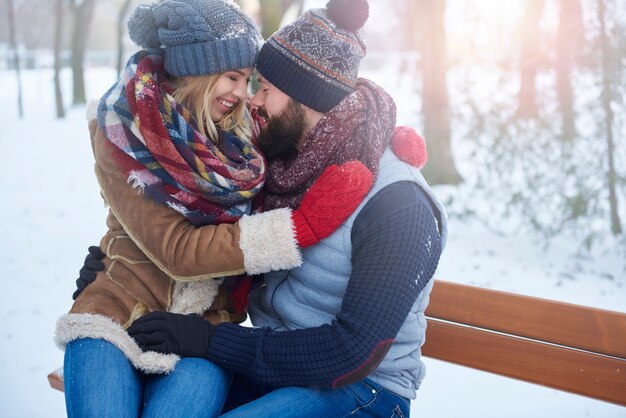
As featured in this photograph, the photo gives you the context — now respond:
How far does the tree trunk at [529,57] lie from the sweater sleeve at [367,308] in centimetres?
414

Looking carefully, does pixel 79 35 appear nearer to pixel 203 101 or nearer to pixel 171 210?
pixel 203 101

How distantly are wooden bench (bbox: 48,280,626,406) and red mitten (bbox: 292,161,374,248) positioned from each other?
2.81ft

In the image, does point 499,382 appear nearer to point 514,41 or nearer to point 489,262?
point 489,262

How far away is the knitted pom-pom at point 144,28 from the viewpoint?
7.81ft

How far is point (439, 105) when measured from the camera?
6938mm

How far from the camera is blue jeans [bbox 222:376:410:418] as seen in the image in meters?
1.96

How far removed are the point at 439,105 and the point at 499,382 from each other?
12.7 ft

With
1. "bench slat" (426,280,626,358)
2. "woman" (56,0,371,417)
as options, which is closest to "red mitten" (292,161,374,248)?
"woman" (56,0,371,417)

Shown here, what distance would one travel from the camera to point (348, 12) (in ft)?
7.25

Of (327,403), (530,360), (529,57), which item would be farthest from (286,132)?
(529,57)

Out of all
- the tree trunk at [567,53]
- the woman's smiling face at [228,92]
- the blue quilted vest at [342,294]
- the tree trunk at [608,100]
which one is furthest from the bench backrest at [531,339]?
the tree trunk at [567,53]

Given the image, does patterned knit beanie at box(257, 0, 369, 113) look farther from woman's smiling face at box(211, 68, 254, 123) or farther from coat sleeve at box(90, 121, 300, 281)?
coat sleeve at box(90, 121, 300, 281)

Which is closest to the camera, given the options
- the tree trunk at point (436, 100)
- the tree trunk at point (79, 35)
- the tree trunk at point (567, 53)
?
the tree trunk at point (567, 53)

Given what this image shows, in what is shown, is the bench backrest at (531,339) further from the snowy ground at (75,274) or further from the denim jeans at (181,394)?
the snowy ground at (75,274)
